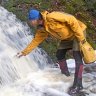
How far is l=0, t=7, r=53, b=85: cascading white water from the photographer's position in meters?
8.60

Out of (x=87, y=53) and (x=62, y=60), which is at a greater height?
(x=87, y=53)

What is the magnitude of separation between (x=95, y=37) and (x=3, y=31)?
2.75m

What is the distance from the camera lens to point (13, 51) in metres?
9.18

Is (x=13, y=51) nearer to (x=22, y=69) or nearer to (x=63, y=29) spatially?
(x=22, y=69)

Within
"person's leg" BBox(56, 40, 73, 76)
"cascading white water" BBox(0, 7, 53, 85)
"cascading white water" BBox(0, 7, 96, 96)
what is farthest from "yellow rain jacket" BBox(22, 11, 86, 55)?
"cascading white water" BBox(0, 7, 53, 85)

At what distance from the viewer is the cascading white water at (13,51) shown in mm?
8602

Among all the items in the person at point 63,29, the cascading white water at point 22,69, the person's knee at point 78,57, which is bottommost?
the cascading white water at point 22,69

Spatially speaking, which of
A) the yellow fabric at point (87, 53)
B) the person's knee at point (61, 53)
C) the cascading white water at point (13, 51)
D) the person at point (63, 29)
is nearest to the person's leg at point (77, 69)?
the person at point (63, 29)

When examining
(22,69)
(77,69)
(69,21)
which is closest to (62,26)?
(69,21)

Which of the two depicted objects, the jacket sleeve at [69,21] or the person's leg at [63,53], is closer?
the jacket sleeve at [69,21]

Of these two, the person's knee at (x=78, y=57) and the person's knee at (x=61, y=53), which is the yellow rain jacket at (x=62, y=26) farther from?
the person's knee at (x=61, y=53)

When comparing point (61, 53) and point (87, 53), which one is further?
point (61, 53)

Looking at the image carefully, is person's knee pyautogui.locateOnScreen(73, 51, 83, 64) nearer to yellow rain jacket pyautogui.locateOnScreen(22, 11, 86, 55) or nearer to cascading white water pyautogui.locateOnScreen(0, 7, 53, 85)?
yellow rain jacket pyautogui.locateOnScreen(22, 11, 86, 55)

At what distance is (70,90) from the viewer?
7867 mm
